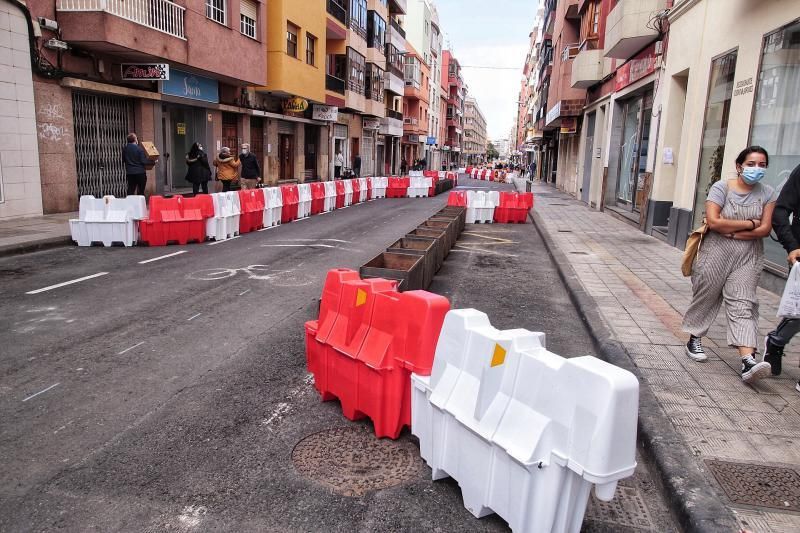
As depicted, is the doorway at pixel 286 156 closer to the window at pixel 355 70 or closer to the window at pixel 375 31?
the window at pixel 355 70

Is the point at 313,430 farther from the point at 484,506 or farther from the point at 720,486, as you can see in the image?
the point at 720,486

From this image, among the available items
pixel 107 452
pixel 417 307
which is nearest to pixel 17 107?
pixel 107 452

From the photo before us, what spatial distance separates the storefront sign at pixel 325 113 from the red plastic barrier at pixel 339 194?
38.1ft

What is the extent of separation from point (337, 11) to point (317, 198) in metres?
17.9

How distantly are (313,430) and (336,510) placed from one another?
0.95 metres

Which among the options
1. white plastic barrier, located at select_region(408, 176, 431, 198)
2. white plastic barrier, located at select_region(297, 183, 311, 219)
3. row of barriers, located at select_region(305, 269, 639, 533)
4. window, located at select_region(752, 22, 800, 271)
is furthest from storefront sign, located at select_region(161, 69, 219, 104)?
row of barriers, located at select_region(305, 269, 639, 533)

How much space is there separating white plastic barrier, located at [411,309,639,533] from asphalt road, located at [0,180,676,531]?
0.90 feet

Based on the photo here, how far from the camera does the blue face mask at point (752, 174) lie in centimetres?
462

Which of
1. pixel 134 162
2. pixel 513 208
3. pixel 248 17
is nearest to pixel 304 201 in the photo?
pixel 134 162

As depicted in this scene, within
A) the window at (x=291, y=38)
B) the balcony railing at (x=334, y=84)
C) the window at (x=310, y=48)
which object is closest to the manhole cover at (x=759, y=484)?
the window at (x=291, y=38)

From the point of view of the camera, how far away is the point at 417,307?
11.7 feet

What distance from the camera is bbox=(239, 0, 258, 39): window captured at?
71.2 feet

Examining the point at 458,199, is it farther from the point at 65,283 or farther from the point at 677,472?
the point at 677,472

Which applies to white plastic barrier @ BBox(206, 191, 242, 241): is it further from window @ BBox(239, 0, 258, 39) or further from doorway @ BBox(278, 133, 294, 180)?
doorway @ BBox(278, 133, 294, 180)
